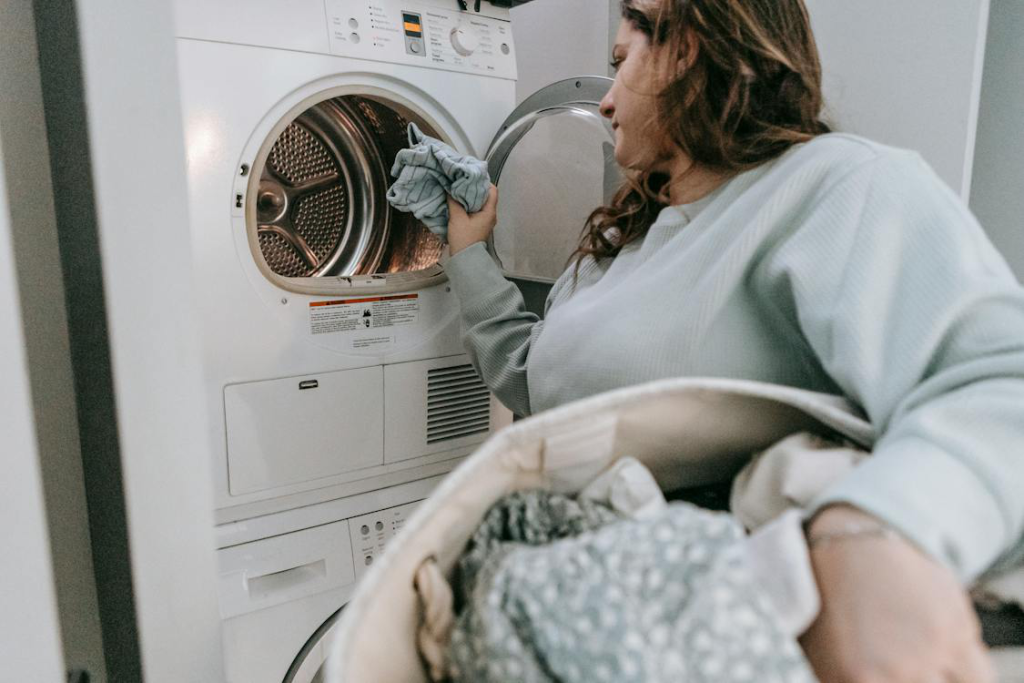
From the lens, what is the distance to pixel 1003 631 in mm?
553

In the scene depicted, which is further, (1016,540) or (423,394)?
(423,394)

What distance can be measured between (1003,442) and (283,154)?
4.16 ft

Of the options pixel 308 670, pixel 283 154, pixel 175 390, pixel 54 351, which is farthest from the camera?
pixel 283 154

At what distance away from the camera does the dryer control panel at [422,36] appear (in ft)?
4.07

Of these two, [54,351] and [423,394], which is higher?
[54,351]

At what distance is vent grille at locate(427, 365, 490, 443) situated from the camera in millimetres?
1438

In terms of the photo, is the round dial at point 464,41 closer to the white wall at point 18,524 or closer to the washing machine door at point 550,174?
the washing machine door at point 550,174

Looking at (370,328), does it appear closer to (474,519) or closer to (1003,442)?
(474,519)

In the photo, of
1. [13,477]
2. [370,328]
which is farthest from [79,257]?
[370,328]

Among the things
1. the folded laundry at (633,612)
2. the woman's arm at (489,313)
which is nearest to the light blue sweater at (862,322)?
the folded laundry at (633,612)

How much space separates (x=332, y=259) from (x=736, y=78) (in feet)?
3.07

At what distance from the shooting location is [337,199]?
59.3 inches

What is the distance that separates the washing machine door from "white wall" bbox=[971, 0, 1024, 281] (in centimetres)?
88

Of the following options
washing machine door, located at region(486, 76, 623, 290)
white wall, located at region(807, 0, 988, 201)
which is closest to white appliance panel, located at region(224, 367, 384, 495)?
washing machine door, located at region(486, 76, 623, 290)
